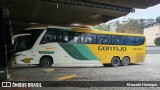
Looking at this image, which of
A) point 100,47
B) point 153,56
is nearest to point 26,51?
point 100,47

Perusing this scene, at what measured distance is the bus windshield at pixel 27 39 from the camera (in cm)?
1823

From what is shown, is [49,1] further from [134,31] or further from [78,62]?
[134,31]

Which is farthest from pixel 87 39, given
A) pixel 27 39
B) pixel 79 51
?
pixel 27 39

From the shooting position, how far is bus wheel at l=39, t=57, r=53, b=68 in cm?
1836

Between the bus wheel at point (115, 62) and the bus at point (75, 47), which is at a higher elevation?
the bus at point (75, 47)

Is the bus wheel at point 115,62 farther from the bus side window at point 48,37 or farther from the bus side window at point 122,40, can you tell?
the bus side window at point 48,37

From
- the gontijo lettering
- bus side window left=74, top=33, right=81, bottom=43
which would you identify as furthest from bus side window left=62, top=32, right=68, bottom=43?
the gontijo lettering

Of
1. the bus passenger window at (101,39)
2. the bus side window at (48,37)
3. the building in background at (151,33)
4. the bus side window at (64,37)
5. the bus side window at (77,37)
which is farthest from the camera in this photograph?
the building in background at (151,33)

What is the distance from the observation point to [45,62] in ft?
60.7

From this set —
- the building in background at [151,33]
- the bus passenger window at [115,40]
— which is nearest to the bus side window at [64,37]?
the bus passenger window at [115,40]

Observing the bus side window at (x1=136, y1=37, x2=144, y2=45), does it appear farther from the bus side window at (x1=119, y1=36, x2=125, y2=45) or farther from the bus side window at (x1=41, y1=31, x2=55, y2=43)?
the bus side window at (x1=41, y1=31, x2=55, y2=43)

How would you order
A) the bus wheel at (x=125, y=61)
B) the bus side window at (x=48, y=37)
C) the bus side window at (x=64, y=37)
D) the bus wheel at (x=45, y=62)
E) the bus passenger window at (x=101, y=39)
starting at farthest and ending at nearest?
the bus wheel at (x=125, y=61)
the bus passenger window at (x=101, y=39)
the bus side window at (x=64, y=37)
the bus side window at (x=48, y=37)
the bus wheel at (x=45, y=62)

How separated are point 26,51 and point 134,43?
7.89 metres

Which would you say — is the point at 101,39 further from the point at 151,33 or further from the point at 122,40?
the point at 151,33
